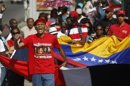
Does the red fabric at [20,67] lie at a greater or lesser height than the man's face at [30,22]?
lesser

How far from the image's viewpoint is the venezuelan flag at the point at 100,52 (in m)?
13.1

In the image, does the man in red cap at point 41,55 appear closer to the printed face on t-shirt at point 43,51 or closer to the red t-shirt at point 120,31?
the printed face on t-shirt at point 43,51

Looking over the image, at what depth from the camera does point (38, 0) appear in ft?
79.2

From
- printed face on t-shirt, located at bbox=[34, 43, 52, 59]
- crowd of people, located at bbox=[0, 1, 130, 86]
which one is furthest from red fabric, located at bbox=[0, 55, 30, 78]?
printed face on t-shirt, located at bbox=[34, 43, 52, 59]

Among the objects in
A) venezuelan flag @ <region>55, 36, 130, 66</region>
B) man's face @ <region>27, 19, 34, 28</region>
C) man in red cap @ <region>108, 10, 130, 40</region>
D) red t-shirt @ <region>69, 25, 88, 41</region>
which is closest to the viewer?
venezuelan flag @ <region>55, 36, 130, 66</region>

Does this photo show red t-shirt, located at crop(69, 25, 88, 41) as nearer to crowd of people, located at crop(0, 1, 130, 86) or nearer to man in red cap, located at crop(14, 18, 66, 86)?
crowd of people, located at crop(0, 1, 130, 86)

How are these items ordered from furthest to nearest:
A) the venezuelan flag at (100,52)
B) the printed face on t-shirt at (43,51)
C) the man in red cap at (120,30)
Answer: the man in red cap at (120,30) → the venezuelan flag at (100,52) → the printed face on t-shirt at (43,51)

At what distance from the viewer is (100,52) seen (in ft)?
44.4

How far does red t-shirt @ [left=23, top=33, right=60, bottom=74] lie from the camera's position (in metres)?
11.6

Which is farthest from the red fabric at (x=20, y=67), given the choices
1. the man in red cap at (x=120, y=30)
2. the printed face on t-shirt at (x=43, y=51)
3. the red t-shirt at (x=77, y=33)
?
the red t-shirt at (x=77, y=33)

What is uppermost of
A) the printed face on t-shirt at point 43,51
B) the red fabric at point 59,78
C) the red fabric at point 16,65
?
the printed face on t-shirt at point 43,51

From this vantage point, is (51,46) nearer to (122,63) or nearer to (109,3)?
(122,63)

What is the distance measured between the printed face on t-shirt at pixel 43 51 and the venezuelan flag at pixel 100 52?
167 cm

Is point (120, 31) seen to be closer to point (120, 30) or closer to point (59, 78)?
point (120, 30)
